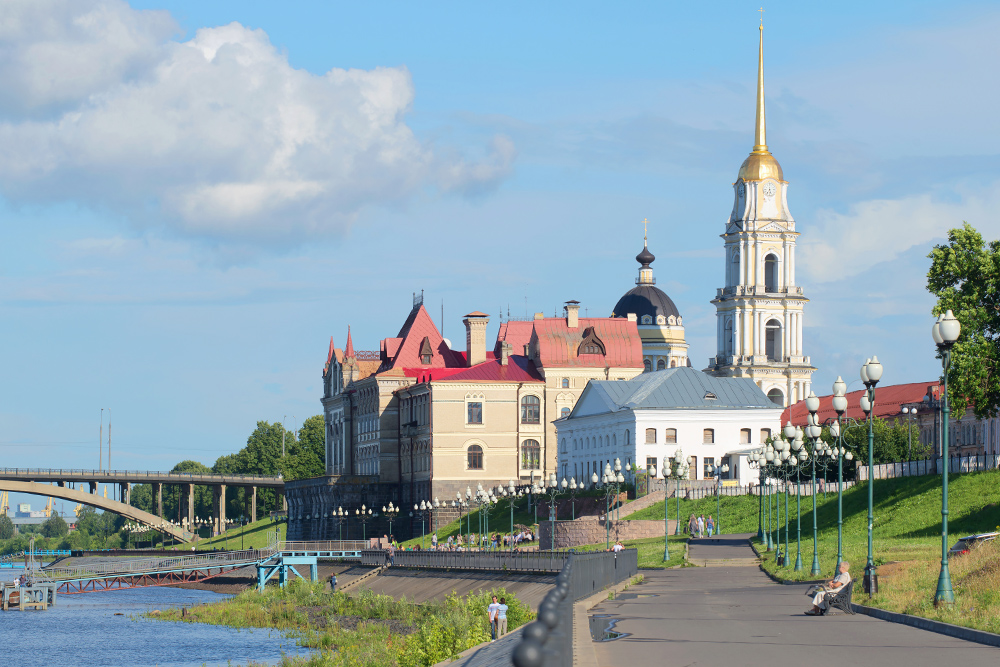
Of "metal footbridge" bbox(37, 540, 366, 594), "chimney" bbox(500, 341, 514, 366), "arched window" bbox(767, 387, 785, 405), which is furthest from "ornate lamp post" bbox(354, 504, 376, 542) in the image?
"arched window" bbox(767, 387, 785, 405)

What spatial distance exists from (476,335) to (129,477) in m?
47.2

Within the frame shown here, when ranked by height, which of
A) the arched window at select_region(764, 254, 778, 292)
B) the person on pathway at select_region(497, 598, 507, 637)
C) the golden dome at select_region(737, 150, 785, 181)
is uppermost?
the golden dome at select_region(737, 150, 785, 181)

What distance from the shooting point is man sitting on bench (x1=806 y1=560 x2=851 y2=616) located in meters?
26.8

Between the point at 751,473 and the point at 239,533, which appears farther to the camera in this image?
the point at 239,533

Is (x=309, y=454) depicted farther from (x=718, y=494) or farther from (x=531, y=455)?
(x=718, y=494)

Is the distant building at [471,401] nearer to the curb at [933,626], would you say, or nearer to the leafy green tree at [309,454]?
the leafy green tree at [309,454]

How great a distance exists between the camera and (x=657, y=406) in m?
99.9

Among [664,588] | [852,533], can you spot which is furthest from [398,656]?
[852,533]

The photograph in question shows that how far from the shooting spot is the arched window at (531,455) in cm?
11600

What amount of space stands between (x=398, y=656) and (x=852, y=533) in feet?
80.8

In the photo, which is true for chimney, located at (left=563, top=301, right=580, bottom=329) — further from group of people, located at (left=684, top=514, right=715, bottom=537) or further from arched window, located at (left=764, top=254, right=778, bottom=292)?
group of people, located at (left=684, top=514, right=715, bottom=537)

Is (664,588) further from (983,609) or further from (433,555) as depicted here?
(433,555)

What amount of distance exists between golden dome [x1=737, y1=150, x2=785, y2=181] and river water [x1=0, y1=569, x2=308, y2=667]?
75.4 m

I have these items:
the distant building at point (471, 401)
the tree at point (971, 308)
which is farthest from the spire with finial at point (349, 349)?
the tree at point (971, 308)
